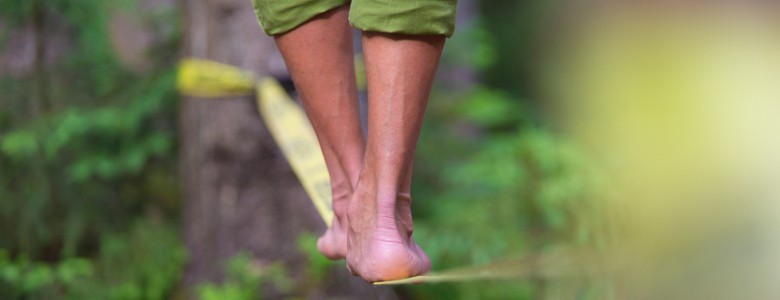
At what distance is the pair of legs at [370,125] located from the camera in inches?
54.5

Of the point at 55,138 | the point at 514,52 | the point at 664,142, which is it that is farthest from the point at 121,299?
the point at 514,52

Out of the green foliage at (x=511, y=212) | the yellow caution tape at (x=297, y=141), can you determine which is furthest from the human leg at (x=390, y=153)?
the green foliage at (x=511, y=212)

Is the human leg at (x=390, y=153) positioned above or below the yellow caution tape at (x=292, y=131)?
above

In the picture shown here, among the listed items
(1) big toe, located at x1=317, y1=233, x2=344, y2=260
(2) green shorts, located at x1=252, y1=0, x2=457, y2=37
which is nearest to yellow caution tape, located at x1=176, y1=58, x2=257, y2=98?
(1) big toe, located at x1=317, y1=233, x2=344, y2=260

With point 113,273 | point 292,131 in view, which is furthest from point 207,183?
point 292,131

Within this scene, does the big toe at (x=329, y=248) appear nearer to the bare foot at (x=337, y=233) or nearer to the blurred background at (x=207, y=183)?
the bare foot at (x=337, y=233)

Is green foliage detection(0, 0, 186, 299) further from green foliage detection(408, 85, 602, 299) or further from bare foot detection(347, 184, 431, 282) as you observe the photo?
bare foot detection(347, 184, 431, 282)

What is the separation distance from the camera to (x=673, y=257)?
34.4 inches

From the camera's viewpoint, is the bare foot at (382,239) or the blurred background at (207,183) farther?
the blurred background at (207,183)

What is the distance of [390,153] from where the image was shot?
56.2 inches

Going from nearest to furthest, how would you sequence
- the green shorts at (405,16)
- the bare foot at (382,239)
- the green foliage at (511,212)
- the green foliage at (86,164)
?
1. the green shorts at (405,16)
2. the bare foot at (382,239)
3. the green foliage at (511,212)
4. the green foliage at (86,164)

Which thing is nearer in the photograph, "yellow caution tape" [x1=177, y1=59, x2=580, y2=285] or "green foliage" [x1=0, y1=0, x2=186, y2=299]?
"yellow caution tape" [x1=177, y1=59, x2=580, y2=285]

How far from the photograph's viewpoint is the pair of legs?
1385 millimetres

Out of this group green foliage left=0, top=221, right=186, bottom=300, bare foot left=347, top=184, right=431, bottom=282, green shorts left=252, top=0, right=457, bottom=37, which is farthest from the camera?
green foliage left=0, top=221, right=186, bottom=300
